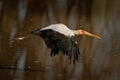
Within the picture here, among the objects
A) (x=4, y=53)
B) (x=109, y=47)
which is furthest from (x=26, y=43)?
(x=109, y=47)

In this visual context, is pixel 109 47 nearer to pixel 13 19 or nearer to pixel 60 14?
pixel 60 14

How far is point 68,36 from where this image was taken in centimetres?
149

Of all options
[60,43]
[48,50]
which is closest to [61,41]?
[60,43]

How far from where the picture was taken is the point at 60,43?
1.48 meters

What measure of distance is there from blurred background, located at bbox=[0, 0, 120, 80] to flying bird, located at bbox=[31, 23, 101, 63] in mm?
64

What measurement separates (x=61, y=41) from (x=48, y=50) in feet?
0.55

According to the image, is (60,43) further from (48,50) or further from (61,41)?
(48,50)

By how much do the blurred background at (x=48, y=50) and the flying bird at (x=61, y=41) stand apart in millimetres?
64

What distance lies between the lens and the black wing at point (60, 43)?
147 cm

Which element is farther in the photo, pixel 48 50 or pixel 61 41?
pixel 48 50

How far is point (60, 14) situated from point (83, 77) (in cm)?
46

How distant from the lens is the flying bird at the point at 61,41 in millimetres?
1470

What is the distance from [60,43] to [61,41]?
10 millimetres

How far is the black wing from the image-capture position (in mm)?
1466
